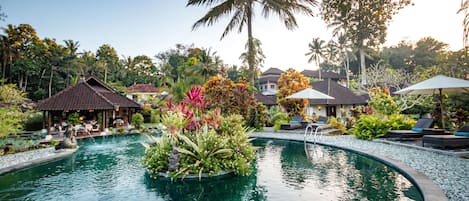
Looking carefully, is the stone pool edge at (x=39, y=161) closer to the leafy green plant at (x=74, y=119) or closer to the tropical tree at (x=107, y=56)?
the leafy green plant at (x=74, y=119)

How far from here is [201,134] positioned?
6227 mm

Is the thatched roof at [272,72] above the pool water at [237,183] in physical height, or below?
above

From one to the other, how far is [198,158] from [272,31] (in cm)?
1419

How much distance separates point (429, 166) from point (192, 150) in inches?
208

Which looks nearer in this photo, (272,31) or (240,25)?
(240,25)

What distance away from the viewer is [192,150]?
5996mm

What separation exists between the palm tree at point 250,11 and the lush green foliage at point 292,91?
12.7 ft

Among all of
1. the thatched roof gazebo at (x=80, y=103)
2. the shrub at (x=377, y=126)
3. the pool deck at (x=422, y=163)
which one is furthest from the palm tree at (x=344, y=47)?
the pool deck at (x=422, y=163)

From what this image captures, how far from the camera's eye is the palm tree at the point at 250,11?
15344 mm

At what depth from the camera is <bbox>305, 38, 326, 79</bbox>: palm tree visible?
137ft

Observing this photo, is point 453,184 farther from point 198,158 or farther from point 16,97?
point 16,97

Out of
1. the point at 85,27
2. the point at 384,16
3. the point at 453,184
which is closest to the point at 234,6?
the point at 85,27

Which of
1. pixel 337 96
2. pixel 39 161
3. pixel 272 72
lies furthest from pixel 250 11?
pixel 272 72

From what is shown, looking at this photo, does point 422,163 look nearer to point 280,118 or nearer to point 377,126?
point 377,126
